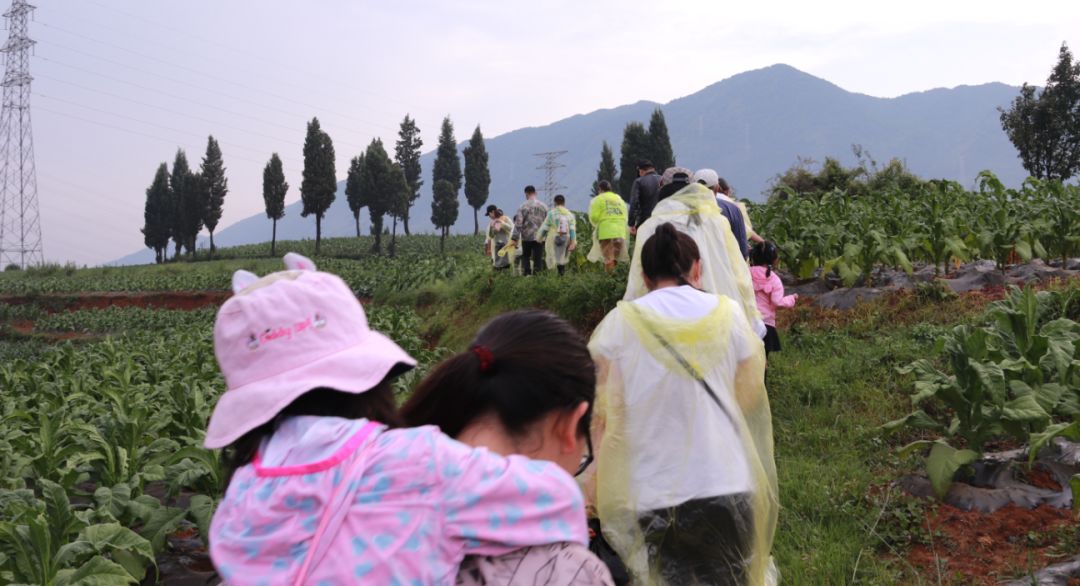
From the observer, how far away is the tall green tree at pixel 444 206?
62.6 metres

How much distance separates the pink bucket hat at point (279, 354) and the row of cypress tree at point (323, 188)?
5647cm

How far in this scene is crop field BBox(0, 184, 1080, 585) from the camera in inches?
173

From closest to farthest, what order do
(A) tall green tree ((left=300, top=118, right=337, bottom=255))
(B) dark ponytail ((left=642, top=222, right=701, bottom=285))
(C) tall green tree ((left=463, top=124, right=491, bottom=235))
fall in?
1. (B) dark ponytail ((left=642, top=222, right=701, bottom=285))
2. (A) tall green tree ((left=300, top=118, right=337, bottom=255))
3. (C) tall green tree ((left=463, top=124, right=491, bottom=235))

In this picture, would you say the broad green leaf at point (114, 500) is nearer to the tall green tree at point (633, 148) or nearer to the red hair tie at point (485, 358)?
the red hair tie at point (485, 358)

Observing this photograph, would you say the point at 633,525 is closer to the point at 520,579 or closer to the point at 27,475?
the point at 520,579

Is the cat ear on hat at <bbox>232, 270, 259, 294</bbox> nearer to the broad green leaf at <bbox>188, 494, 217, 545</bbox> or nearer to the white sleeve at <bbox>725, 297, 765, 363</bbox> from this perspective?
the white sleeve at <bbox>725, 297, 765, 363</bbox>

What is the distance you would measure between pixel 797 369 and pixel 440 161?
67.3 metres

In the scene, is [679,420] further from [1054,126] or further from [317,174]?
[317,174]

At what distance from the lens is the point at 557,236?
15.2 meters

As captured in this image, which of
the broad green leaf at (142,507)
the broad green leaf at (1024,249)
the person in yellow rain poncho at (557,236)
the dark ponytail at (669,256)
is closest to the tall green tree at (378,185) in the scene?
the person in yellow rain poncho at (557,236)

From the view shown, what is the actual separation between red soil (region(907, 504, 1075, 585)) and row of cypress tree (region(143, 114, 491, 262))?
5379 cm

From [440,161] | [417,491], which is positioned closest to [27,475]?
[417,491]

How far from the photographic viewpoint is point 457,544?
1.39 m

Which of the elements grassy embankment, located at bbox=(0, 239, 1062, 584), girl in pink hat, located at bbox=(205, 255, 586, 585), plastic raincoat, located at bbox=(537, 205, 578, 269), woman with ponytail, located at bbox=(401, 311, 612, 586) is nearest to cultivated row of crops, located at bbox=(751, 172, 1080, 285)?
grassy embankment, located at bbox=(0, 239, 1062, 584)
